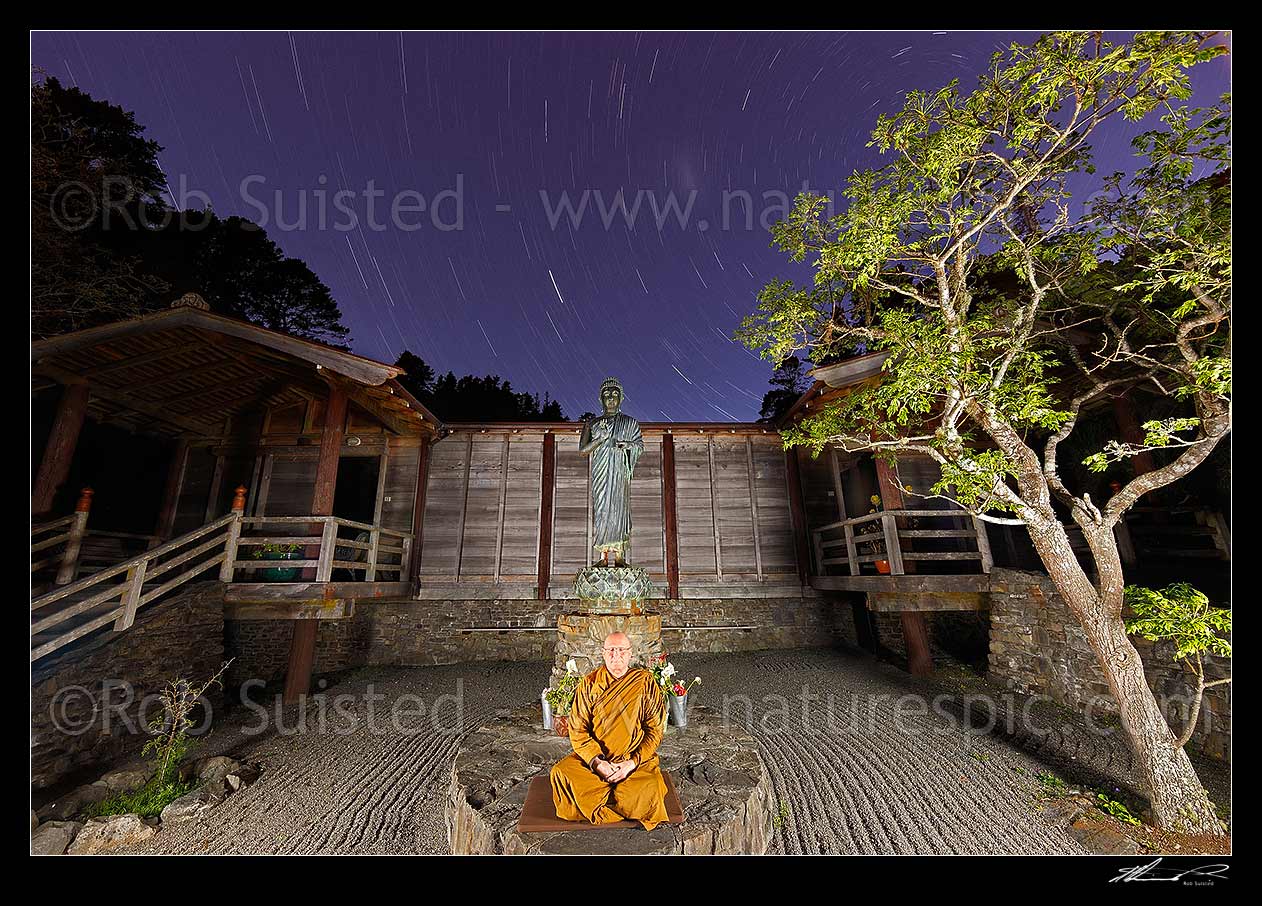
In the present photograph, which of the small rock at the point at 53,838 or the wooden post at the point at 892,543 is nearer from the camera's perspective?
the small rock at the point at 53,838

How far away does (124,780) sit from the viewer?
5398 millimetres

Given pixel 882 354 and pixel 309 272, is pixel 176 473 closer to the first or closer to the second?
pixel 309 272

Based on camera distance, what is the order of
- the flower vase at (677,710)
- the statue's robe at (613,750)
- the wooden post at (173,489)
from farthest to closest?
1. the wooden post at (173,489)
2. the flower vase at (677,710)
3. the statue's robe at (613,750)

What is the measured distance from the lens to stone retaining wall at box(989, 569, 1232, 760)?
559 cm

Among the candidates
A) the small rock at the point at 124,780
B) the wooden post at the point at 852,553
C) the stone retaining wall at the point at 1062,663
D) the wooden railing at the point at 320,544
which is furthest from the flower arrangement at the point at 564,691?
the stone retaining wall at the point at 1062,663

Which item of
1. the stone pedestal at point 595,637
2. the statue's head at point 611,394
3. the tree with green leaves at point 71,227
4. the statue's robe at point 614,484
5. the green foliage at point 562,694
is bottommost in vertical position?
the green foliage at point 562,694

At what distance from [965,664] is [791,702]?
12.8 feet

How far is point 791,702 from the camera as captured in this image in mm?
7988

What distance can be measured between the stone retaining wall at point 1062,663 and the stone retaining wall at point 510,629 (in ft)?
11.4

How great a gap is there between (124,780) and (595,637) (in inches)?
217

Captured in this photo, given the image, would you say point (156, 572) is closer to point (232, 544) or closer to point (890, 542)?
point (232, 544)

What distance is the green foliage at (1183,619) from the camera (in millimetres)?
4379

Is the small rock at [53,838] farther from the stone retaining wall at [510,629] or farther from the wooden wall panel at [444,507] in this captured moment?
the wooden wall panel at [444,507]

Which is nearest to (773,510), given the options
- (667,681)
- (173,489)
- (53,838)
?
(667,681)
